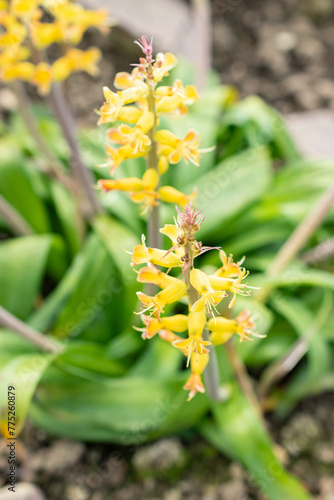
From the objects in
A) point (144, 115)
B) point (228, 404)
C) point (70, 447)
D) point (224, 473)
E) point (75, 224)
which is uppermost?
point (144, 115)

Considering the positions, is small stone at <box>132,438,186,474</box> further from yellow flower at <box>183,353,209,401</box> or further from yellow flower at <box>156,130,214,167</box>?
yellow flower at <box>156,130,214,167</box>

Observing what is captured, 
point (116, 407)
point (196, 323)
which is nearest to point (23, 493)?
point (116, 407)

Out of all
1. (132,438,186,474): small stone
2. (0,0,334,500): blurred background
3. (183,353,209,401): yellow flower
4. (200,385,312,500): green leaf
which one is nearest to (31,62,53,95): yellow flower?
(0,0,334,500): blurred background

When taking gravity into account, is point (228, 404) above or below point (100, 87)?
below

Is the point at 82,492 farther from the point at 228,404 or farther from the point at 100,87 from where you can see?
the point at 100,87

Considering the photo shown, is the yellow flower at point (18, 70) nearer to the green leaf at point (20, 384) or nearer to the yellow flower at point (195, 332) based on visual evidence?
the green leaf at point (20, 384)

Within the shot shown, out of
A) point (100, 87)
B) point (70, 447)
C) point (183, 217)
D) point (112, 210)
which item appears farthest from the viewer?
point (100, 87)

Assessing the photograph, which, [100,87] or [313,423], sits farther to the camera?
[100,87]

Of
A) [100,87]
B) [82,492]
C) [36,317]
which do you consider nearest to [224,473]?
[82,492]
